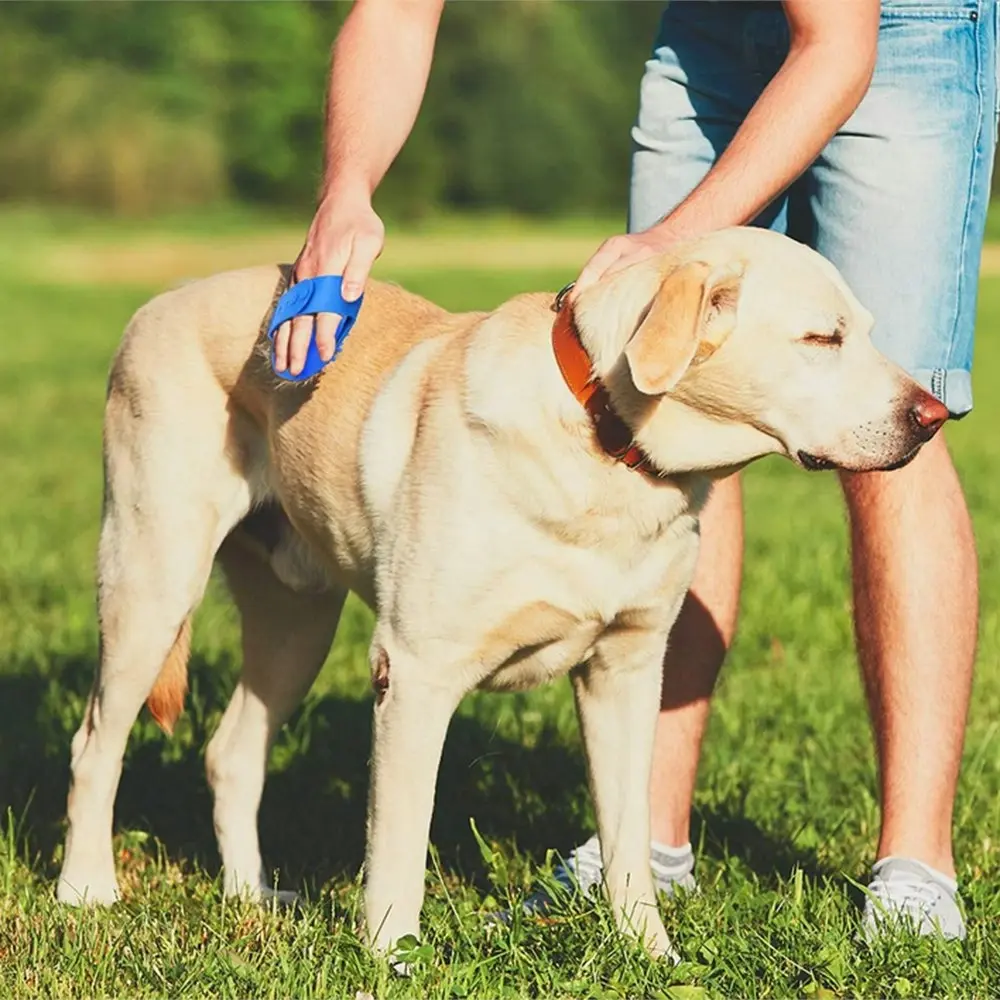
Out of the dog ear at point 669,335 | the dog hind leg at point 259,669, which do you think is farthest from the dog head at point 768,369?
the dog hind leg at point 259,669

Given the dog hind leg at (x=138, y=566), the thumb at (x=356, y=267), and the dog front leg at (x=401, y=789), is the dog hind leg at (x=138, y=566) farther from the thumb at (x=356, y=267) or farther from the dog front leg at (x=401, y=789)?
the dog front leg at (x=401, y=789)

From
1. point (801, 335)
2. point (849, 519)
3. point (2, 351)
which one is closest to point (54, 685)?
point (849, 519)

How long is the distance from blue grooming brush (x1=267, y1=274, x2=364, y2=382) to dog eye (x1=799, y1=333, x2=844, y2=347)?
0.95 meters

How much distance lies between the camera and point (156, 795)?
4.63 meters

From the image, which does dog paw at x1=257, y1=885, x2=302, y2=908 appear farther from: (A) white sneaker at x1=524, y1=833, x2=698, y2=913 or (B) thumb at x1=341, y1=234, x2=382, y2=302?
(B) thumb at x1=341, y1=234, x2=382, y2=302

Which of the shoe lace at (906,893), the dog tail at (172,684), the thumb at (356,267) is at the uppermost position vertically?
the thumb at (356,267)

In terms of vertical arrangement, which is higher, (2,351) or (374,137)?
(374,137)

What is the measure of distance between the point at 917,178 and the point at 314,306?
4.49ft

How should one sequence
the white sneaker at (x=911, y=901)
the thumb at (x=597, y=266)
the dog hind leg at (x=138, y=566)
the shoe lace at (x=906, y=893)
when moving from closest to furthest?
1. the thumb at (x=597, y=266)
2. the white sneaker at (x=911, y=901)
3. the shoe lace at (x=906, y=893)
4. the dog hind leg at (x=138, y=566)

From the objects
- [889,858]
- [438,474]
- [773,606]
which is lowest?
[773,606]

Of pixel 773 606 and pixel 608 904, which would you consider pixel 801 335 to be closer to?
pixel 608 904

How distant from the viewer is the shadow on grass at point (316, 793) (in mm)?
4234

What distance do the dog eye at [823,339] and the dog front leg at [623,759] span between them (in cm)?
70

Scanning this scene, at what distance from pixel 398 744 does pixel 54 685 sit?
7.56 ft
